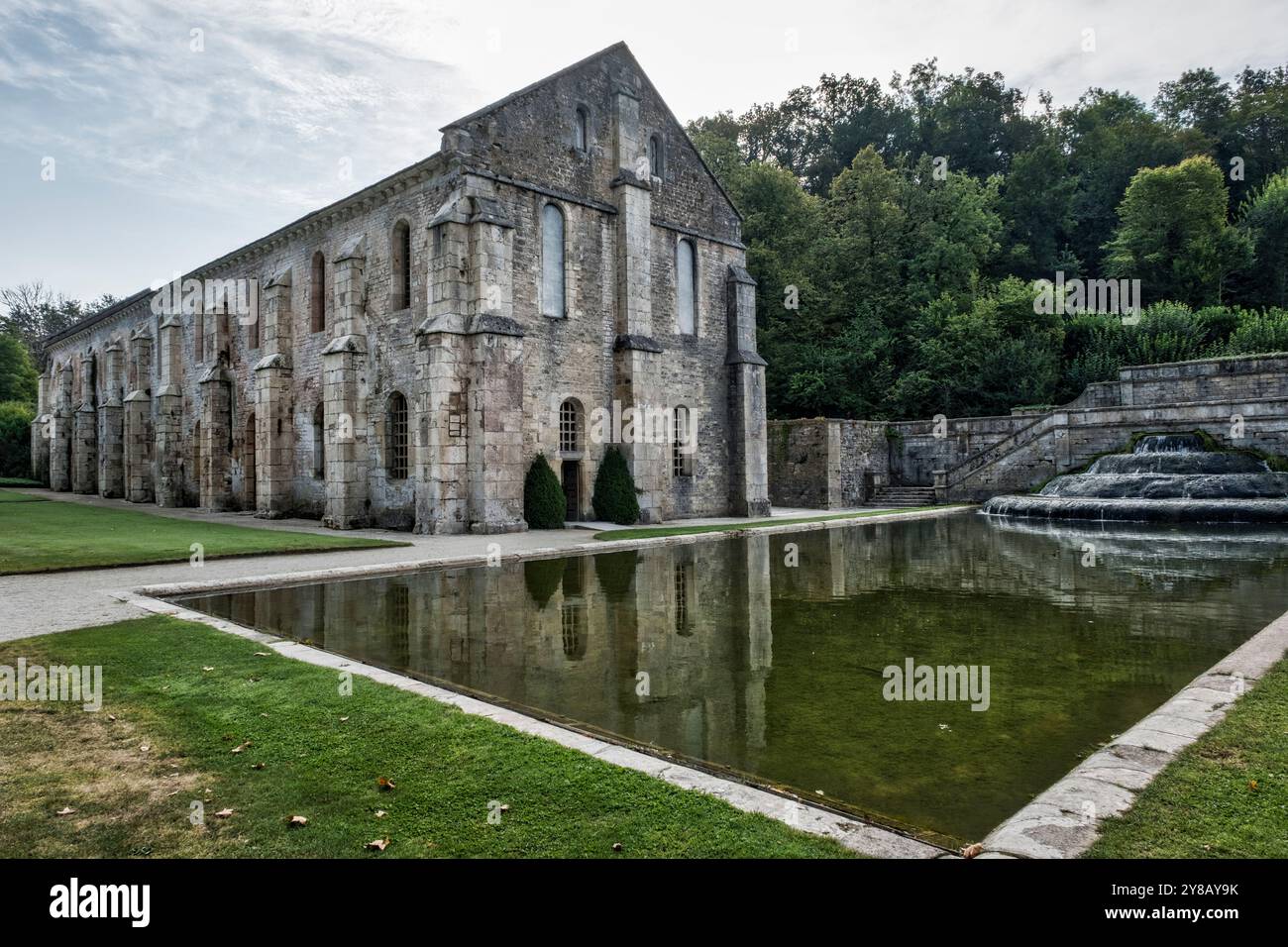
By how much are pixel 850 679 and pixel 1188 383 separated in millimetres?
35806

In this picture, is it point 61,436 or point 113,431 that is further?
point 61,436

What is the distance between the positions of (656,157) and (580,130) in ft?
12.1

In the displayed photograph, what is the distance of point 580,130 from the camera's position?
2594 centimetres

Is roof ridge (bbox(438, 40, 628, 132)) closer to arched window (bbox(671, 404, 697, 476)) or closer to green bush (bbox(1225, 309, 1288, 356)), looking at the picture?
arched window (bbox(671, 404, 697, 476))

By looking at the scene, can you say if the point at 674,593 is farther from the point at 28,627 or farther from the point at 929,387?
the point at 929,387

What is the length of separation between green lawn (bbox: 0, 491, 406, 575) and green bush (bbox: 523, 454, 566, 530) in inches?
202

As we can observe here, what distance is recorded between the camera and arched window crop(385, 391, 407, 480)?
2448 centimetres

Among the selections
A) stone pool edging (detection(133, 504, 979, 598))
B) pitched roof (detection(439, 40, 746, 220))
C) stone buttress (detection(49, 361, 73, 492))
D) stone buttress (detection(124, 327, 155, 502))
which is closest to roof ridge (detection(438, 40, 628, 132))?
pitched roof (detection(439, 40, 746, 220))

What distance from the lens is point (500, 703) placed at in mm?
6121

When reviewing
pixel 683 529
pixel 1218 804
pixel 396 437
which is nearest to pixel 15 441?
pixel 396 437

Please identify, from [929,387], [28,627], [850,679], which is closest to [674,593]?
[850,679]

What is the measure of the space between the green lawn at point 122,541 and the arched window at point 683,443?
40.3 feet

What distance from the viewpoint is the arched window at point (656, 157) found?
2847 centimetres

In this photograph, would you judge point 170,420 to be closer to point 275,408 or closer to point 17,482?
point 275,408
